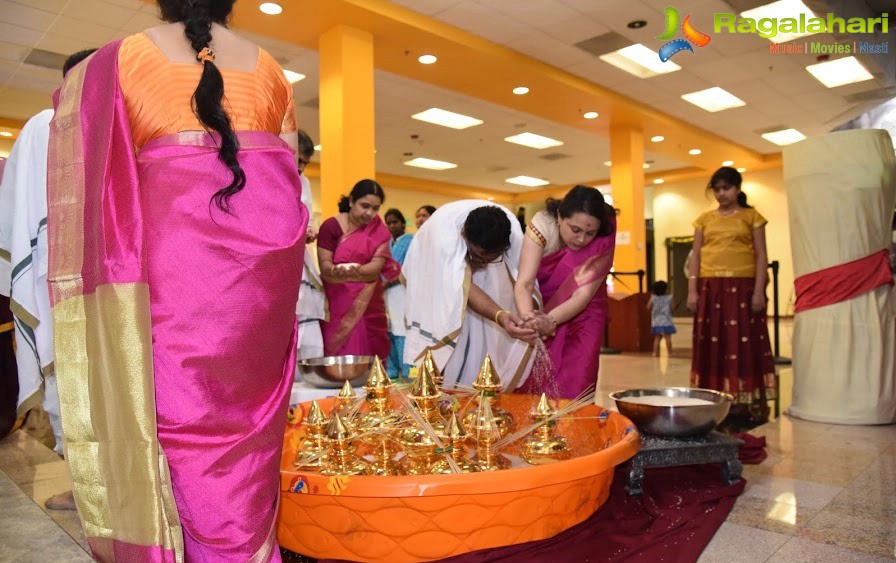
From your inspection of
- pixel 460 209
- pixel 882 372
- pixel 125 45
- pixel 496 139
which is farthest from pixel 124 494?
pixel 496 139

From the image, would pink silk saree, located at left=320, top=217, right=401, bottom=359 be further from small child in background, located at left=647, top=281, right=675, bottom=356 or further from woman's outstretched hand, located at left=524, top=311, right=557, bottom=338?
small child in background, located at left=647, top=281, right=675, bottom=356

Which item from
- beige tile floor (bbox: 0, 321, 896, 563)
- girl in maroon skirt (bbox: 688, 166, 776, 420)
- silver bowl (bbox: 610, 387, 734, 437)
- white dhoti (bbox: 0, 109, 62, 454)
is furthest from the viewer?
girl in maroon skirt (bbox: 688, 166, 776, 420)

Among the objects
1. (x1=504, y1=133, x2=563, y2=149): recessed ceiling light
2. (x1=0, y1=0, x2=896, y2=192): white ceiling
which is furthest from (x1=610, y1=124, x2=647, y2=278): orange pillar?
(x1=504, y1=133, x2=563, y2=149): recessed ceiling light

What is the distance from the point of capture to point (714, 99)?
32.0ft

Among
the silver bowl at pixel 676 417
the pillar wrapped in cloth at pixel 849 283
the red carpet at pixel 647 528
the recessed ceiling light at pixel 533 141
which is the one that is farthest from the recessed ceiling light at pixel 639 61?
the red carpet at pixel 647 528

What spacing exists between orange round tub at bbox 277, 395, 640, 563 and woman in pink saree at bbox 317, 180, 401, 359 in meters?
1.84

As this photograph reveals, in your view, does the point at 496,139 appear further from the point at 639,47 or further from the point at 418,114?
the point at 639,47

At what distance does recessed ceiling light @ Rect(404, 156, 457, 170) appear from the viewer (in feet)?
44.4

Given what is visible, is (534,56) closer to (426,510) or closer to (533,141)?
(533,141)

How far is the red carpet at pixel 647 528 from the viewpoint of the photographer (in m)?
1.62

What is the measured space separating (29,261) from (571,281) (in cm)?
195

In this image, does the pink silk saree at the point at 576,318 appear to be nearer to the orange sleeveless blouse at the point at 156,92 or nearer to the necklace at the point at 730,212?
the orange sleeveless blouse at the point at 156,92

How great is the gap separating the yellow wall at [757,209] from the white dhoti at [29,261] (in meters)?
13.8

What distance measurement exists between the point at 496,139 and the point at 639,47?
4.39 meters
